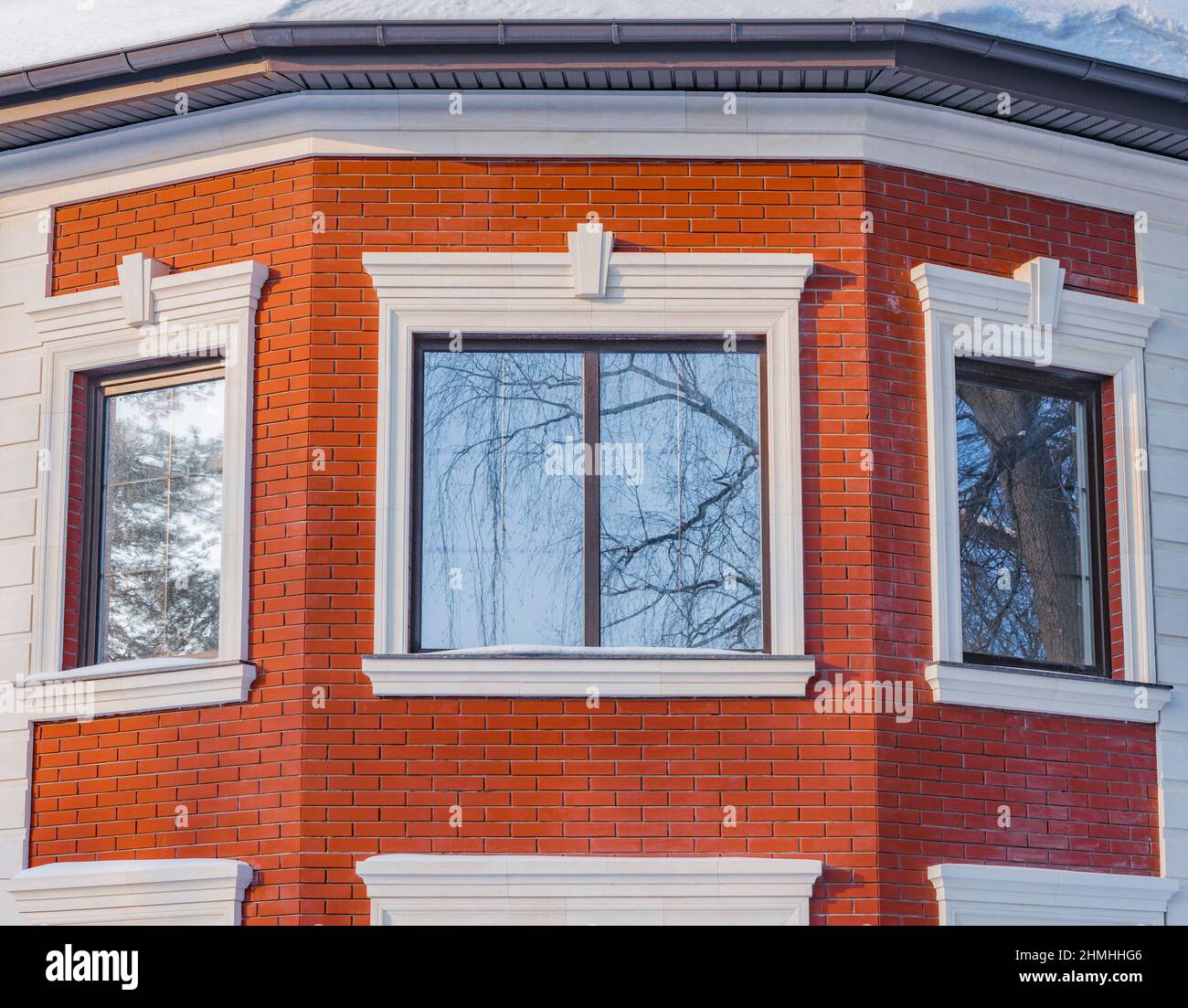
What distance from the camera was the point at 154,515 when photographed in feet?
29.5

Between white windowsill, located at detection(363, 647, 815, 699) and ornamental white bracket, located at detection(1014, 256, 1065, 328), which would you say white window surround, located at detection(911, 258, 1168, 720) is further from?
white windowsill, located at detection(363, 647, 815, 699)

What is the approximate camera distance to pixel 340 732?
323 inches

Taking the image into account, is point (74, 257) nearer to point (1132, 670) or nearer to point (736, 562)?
point (736, 562)

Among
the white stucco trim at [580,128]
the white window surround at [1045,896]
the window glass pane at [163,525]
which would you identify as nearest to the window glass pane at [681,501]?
the white stucco trim at [580,128]

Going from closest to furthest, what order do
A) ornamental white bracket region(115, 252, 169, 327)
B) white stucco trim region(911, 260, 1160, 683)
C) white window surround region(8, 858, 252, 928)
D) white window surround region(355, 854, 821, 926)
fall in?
1. white window surround region(355, 854, 821, 926)
2. white window surround region(8, 858, 252, 928)
3. white stucco trim region(911, 260, 1160, 683)
4. ornamental white bracket region(115, 252, 169, 327)

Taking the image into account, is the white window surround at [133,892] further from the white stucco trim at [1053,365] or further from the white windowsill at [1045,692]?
the white stucco trim at [1053,365]

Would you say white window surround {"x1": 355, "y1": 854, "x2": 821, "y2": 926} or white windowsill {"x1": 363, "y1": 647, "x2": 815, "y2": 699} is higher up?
white windowsill {"x1": 363, "y1": 647, "x2": 815, "y2": 699}

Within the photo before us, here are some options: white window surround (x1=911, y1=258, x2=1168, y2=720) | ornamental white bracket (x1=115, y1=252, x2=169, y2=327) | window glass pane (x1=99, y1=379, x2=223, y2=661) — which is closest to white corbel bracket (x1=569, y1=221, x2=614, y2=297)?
white window surround (x1=911, y1=258, x2=1168, y2=720)

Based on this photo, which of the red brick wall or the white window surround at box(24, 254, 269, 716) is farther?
the white window surround at box(24, 254, 269, 716)

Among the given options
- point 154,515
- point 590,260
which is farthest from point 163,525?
point 590,260

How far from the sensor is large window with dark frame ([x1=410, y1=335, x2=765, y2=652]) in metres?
8.52

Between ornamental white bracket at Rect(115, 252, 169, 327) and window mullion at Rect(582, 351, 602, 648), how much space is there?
2.17 metres

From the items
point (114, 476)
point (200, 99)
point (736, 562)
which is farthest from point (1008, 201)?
point (114, 476)

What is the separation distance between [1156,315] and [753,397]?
2235mm
